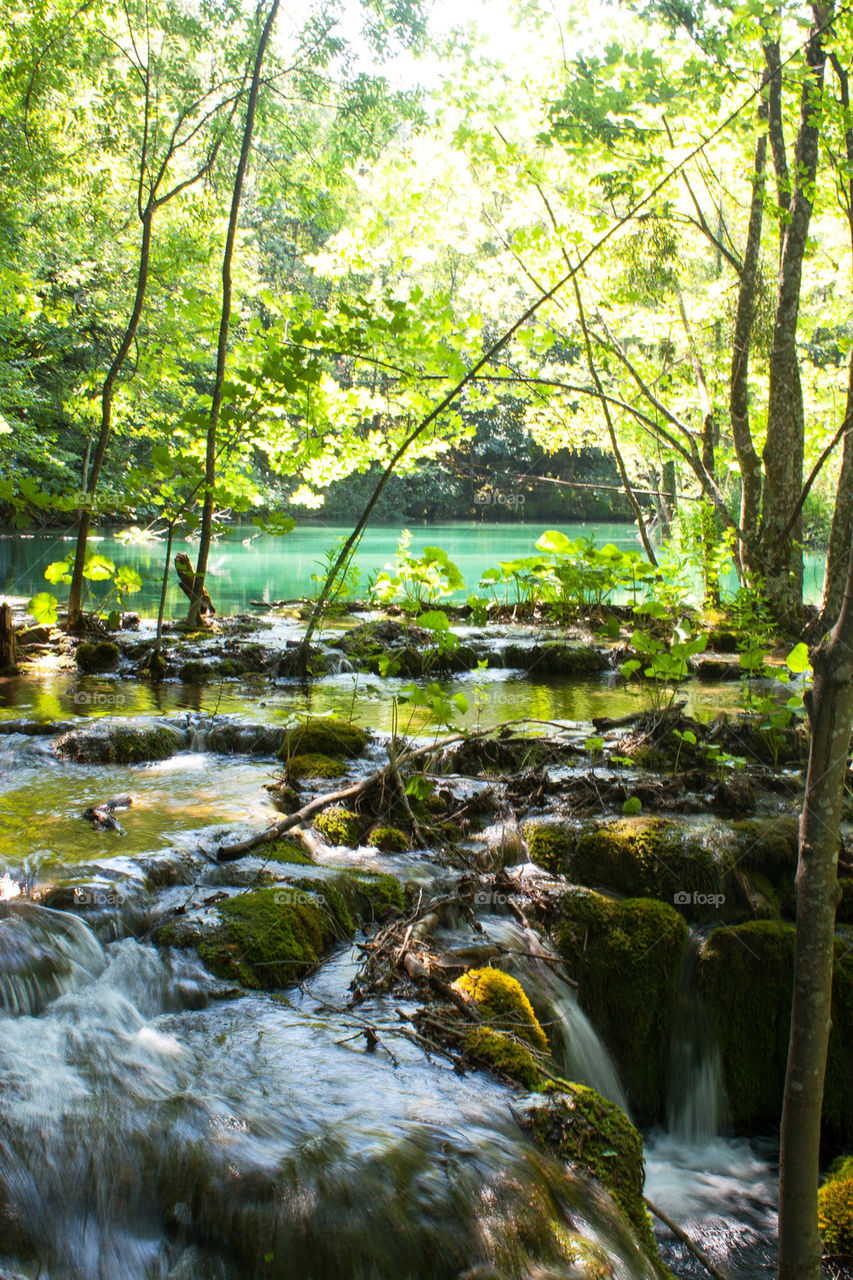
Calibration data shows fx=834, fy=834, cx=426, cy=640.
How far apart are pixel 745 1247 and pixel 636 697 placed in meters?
6.63

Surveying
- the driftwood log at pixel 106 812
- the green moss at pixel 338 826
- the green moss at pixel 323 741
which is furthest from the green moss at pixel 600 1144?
the green moss at pixel 323 741

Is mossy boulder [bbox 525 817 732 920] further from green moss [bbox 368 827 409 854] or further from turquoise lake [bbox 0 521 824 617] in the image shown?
turquoise lake [bbox 0 521 824 617]

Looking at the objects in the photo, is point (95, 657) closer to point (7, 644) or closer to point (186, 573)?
point (7, 644)

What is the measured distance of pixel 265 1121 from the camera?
2.72 m

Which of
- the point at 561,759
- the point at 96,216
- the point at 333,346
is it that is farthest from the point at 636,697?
the point at 96,216

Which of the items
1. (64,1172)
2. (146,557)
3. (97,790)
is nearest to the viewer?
(64,1172)

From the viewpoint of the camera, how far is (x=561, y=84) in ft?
33.6

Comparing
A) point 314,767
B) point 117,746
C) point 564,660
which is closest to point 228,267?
point 564,660

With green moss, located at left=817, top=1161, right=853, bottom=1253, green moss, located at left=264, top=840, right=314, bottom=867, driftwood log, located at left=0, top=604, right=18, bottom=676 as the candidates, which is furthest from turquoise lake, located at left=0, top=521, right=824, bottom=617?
green moss, located at left=817, top=1161, right=853, bottom=1253

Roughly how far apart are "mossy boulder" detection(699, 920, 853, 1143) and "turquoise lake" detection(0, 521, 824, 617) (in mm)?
9945

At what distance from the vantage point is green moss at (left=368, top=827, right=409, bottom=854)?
5125mm

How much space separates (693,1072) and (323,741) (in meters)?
3.67

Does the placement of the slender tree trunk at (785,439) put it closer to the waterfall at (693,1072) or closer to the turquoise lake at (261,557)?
the turquoise lake at (261,557)

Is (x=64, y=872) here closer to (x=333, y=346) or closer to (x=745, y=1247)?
(x=745, y=1247)
